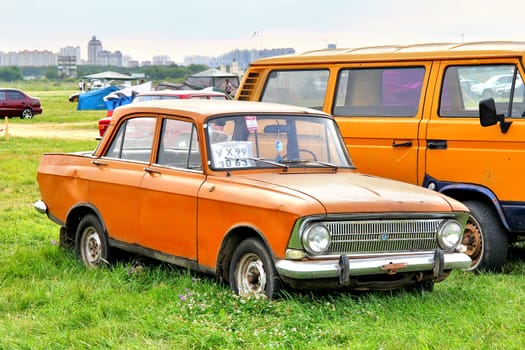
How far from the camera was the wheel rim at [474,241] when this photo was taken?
8789mm

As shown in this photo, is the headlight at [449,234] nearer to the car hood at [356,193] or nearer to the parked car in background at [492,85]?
the car hood at [356,193]

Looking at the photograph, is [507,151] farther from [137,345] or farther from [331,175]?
[137,345]

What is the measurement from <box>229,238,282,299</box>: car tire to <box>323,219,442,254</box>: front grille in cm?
44

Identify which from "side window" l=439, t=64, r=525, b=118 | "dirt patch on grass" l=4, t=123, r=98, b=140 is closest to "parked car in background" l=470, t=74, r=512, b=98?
"side window" l=439, t=64, r=525, b=118

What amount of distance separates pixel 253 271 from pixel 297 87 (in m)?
3.79

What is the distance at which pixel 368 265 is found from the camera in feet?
21.3

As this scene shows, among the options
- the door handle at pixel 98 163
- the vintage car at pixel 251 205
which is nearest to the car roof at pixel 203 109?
the vintage car at pixel 251 205

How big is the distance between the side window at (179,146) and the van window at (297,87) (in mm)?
2475

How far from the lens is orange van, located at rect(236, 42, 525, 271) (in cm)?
859

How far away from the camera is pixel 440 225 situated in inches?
273

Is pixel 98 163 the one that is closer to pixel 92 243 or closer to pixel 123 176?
pixel 123 176

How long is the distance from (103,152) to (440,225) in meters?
3.28

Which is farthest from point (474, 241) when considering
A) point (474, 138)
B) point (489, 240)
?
point (474, 138)

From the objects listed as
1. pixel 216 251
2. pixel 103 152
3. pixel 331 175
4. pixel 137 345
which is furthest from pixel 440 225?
pixel 103 152
